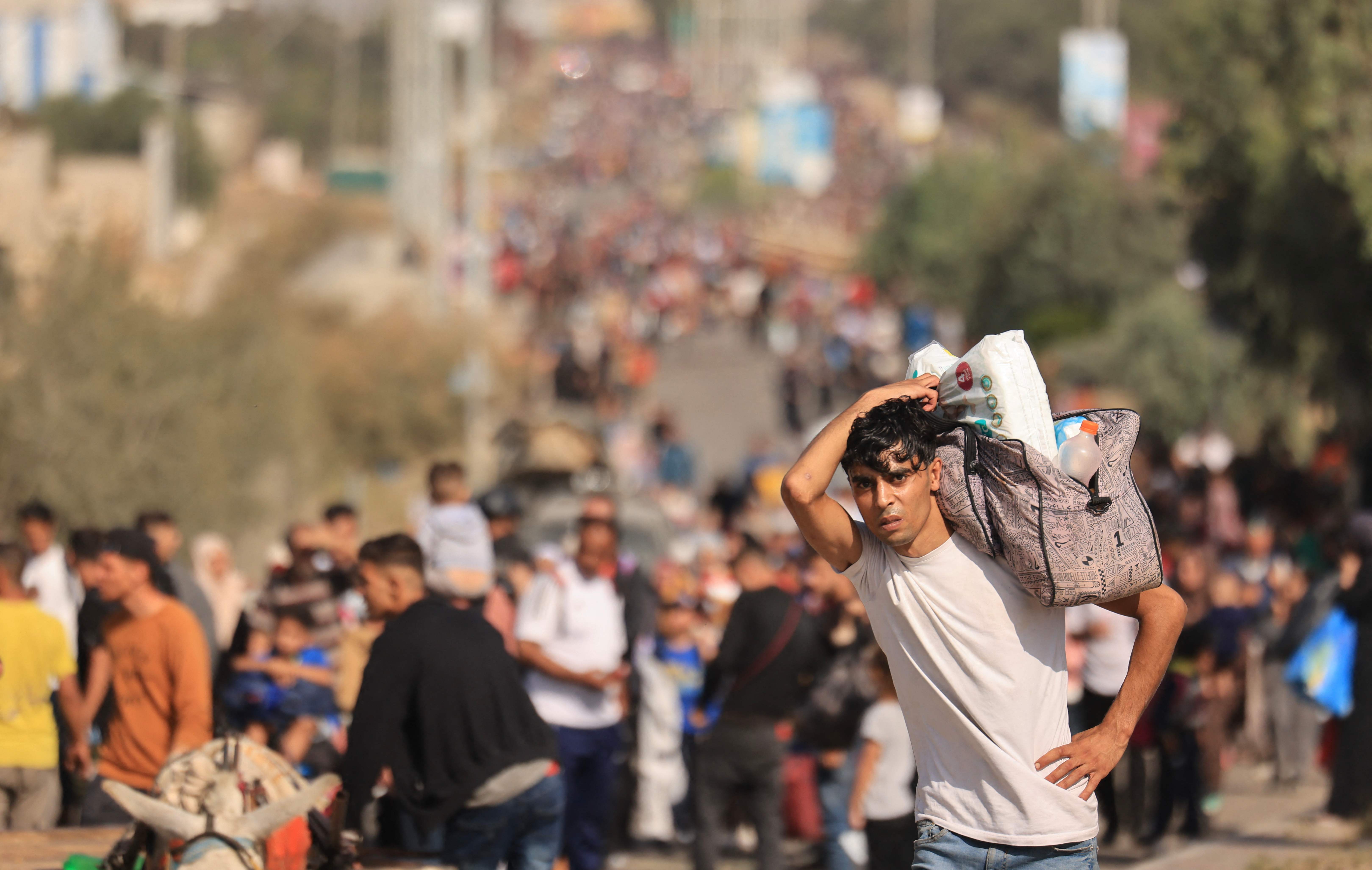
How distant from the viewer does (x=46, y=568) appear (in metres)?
9.03

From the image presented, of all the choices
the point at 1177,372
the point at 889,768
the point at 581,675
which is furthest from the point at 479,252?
the point at 889,768

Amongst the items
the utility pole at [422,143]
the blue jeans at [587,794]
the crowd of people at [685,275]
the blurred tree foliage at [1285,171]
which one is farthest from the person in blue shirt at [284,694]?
the utility pole at [422,143]

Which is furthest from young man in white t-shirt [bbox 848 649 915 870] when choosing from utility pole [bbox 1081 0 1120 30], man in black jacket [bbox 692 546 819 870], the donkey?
utility pole [bbox 1081 0 1120 30]

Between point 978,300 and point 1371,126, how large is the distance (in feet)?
73.1

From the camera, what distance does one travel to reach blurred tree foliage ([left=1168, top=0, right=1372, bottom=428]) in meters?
14.5

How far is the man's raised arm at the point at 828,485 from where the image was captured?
4031 mm

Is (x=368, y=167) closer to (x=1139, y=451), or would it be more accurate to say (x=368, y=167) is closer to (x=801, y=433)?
(x=801, y=433)

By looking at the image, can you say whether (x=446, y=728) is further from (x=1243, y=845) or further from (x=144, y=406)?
(x=144, y=406)

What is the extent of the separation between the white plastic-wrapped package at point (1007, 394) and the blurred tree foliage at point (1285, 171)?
10.6 meters

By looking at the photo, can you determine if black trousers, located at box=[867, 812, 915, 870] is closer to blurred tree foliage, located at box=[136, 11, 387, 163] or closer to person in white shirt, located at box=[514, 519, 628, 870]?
person in white shirt, located at box=[514, 519, 628, 870]

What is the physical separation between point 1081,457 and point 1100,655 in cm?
549

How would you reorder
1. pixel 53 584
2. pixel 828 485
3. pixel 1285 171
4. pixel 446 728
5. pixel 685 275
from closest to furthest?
pixel 828 485
pixel 446 728
pixel 53 584
pixel 1285 171
pixel 685 275

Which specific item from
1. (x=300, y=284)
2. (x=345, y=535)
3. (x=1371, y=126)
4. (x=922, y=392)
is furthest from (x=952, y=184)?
(x=922, y=392)

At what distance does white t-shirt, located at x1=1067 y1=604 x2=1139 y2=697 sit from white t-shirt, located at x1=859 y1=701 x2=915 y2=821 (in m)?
2.29
